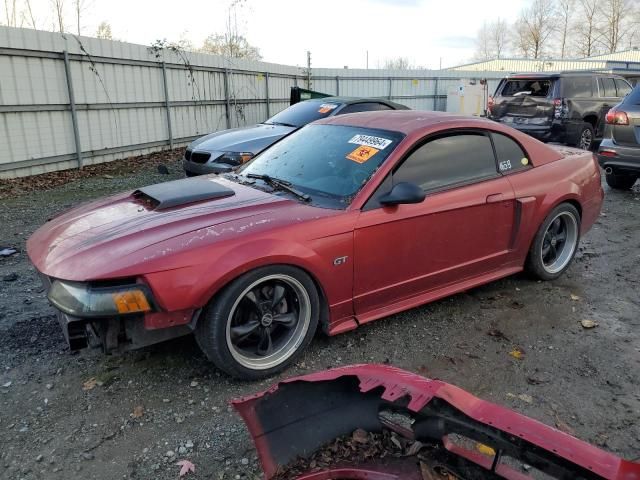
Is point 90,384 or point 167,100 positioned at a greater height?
point 167,100

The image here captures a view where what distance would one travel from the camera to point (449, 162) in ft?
12.5

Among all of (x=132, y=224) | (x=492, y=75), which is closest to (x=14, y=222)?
(x=132, y=224)

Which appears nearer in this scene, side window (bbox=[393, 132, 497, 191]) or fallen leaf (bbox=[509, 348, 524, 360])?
fallen leaf (bbox=[509, 348, 524, 360])

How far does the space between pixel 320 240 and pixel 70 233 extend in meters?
1.54

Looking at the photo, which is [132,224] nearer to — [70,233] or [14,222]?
[70,233]

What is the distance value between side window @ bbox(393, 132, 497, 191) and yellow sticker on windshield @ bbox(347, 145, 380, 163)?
0.75 feet

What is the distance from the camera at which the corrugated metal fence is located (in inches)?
338

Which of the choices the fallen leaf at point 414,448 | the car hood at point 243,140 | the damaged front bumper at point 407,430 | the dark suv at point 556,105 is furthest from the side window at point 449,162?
the dark suv at point 556,105

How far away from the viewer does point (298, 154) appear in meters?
3.97

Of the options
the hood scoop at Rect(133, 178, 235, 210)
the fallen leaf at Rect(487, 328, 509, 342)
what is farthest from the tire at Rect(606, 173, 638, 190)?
the hood scoop at Rect(133, 178, 235, 210)

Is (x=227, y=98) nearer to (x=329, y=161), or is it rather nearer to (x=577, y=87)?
(x=577, y=87)

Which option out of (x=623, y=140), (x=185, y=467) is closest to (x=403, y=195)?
(x=185, y=467)

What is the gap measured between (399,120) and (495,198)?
3.10 feet

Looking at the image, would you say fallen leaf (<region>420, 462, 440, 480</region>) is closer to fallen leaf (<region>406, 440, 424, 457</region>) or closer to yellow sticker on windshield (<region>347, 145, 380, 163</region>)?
fallen leaf (<region>406, 440, 424, 457</region>)
